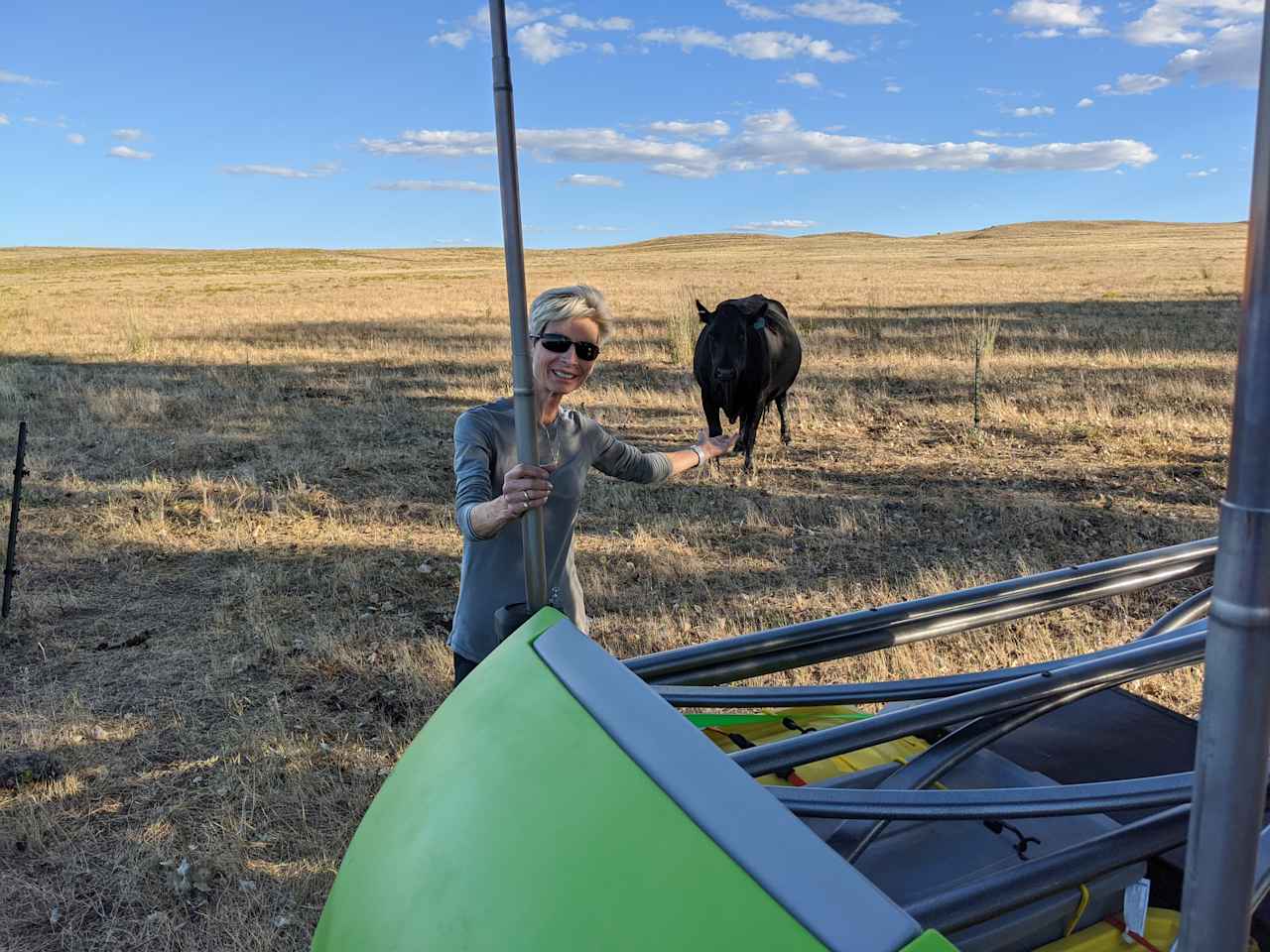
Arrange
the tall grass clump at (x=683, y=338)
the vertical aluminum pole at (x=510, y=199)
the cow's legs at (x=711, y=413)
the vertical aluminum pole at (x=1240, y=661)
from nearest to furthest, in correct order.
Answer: the vertical aluminum pole at (x=1240, y=661) → the vertical aluminum pole at (x=510, y=199) → the cow's legs at (x=711, y=413) → the tall grass clump at (x=683, y=338)

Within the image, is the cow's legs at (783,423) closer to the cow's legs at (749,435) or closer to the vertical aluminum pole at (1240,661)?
the cow's legs at (749,435)

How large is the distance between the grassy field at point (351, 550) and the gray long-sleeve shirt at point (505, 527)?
1.24 meters

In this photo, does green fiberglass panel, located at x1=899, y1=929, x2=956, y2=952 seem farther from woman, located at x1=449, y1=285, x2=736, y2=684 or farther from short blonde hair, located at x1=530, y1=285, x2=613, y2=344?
short blonde hair, located at x1=530, y1=285, x2=613, y2=344

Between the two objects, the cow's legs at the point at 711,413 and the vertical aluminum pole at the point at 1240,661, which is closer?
the vertical aluminum pole at the point at 1240,661

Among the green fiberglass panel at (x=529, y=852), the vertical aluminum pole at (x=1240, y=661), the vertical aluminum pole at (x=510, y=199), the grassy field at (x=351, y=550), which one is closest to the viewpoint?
the vertical aluminum pole at (x=1240, y=661)

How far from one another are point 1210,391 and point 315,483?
10118 millimetres

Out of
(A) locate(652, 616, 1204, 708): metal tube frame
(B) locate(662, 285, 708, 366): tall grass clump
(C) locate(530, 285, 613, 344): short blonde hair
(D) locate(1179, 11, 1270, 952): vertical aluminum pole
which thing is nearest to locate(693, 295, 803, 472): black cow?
(B) locate(662, 285, 708, 366): tall grass clump

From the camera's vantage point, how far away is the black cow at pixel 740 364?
9430mm

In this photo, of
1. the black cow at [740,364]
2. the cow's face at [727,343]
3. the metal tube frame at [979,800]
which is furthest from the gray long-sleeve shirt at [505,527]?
the cow's face at [727,343]

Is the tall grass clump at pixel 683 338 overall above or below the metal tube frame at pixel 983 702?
above

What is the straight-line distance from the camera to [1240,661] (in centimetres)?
84

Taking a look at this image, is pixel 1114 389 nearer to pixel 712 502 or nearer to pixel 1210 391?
pixel 1210 391

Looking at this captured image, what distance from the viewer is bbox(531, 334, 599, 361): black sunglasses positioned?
3.11m

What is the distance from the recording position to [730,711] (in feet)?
8.41
